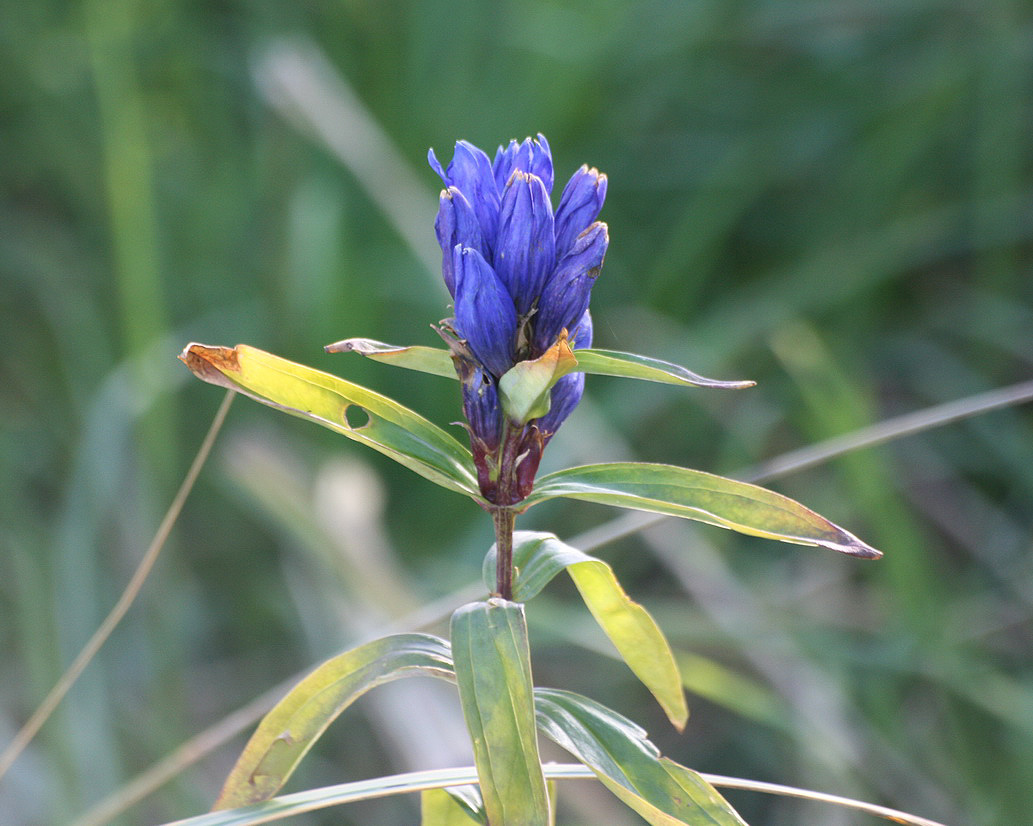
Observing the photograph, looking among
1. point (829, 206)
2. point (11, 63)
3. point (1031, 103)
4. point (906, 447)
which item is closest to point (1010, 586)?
point (906, 447)

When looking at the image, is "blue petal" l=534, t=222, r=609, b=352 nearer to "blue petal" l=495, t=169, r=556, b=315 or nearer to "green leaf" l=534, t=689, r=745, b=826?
"blue petal" l=495, t=169, r=556, b=315

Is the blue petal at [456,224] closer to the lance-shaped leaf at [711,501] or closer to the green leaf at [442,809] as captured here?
the lance-shaped leaf at [711,501]

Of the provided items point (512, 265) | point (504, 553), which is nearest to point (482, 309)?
point (512, 265)

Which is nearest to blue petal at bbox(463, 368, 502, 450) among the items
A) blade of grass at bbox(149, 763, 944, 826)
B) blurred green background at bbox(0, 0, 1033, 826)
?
blade of grass at bbox(149, 763, 944, 826)

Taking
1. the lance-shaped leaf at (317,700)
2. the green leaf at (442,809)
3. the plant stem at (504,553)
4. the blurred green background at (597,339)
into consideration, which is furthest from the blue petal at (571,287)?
the blurred green background at (597,339)

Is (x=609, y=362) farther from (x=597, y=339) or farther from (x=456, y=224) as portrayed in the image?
(x=597, y=339)
